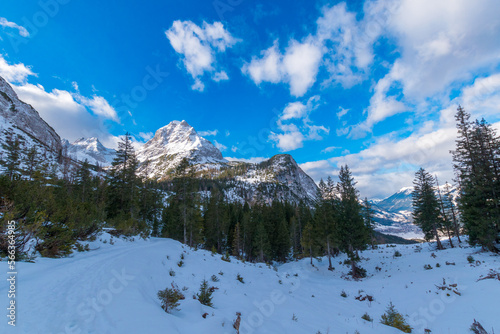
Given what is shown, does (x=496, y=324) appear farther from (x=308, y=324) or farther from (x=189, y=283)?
(x=189, y=283)

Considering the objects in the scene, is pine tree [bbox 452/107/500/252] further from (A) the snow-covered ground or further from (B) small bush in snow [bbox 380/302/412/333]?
(B) small bush in snow [bbox 380/302/412/333]

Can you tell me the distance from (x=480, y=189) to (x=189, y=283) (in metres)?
30.4

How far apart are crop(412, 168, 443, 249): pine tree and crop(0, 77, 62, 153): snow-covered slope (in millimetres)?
139167

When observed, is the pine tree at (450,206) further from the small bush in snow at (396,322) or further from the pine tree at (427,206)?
the small bush in snow at (396,322)

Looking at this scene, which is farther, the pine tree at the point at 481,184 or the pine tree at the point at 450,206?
the pine tree at the point at 450,206

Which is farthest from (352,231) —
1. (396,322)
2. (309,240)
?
(396,322)

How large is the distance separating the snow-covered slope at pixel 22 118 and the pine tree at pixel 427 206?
457ft

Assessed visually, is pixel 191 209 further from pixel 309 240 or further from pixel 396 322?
pixel 396 322

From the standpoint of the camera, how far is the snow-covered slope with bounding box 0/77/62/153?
96338 mm

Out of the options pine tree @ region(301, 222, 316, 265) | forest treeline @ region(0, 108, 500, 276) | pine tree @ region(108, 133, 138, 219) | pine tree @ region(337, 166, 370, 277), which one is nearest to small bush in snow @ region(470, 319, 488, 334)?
forest treeline @ region(0, 108, 500, 276)

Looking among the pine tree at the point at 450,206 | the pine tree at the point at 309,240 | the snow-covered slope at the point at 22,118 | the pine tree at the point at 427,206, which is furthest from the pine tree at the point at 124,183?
the snow-covered slope at the point at 22,118

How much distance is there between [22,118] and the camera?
4205 inches

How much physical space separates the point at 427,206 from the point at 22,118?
17330cm

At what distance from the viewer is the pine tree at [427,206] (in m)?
34.2
